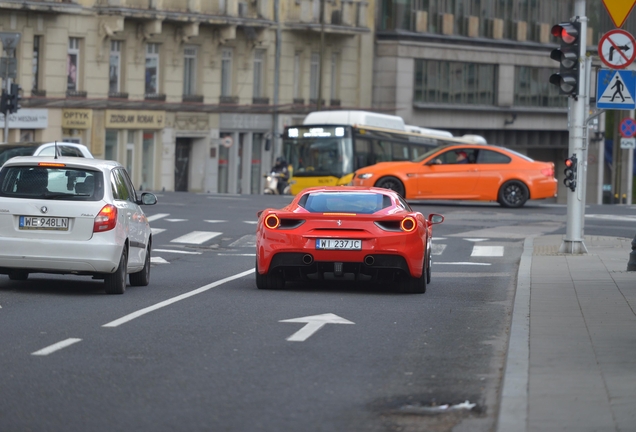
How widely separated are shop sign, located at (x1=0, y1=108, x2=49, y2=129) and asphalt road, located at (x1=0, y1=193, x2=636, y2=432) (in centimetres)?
3112

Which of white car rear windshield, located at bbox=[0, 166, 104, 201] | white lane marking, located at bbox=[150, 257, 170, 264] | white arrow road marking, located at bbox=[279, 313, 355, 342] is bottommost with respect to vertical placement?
white lane marking, located at bbox=[150, 257, 170, 264]

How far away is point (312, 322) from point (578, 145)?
34.1 feet

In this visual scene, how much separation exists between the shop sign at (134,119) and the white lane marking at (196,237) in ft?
84.9

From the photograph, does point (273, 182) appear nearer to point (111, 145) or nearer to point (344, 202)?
point (111, 145)

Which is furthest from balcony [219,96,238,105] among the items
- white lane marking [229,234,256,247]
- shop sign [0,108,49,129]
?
white lane marking [229,234,256,247]

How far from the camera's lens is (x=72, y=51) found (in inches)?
2050

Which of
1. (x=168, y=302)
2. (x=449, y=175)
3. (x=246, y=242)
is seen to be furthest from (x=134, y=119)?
(x=168, y=302)

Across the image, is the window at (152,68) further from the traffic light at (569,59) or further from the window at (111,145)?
the traffic light at (569,59)

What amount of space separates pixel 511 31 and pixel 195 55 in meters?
21.2

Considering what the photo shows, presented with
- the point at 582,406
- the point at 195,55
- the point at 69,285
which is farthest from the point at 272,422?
the point at 195,55

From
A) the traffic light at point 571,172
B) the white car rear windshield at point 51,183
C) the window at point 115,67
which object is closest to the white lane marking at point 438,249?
the traffic light at point 571,172

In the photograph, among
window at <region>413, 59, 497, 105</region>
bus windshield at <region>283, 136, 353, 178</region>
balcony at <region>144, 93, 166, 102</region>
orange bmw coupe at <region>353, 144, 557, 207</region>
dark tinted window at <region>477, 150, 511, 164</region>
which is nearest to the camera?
orange bmw coupe at <region>353, 144, 557, 207</region>

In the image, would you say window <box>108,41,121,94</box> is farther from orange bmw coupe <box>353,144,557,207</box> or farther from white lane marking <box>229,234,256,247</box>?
white lane marking <box>229,234,256,247</box>

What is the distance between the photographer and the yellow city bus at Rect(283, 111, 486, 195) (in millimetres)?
46812
